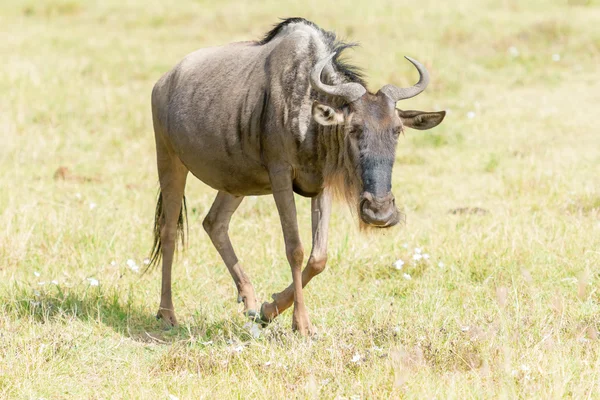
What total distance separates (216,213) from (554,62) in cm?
888

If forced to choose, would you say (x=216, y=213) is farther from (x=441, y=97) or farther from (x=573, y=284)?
(x=441, y=97)

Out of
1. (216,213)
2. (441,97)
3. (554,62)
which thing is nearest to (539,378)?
(216,213)

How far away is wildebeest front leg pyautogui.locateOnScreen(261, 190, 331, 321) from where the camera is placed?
5.16 m

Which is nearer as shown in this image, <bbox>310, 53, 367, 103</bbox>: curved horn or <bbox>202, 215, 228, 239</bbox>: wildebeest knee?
<bbox>310, 53, 367, 103</bbox>: curved horn

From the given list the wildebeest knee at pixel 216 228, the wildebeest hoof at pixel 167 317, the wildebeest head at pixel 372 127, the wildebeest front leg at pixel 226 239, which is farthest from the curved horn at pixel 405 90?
the wildebeest hoof at pixel 167 317

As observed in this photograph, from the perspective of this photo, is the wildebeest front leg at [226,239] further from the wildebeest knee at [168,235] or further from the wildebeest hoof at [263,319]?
the wildebeest hoof at [263,319]

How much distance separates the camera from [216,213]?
629 cm

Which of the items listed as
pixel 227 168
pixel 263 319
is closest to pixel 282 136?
pixel 227 168

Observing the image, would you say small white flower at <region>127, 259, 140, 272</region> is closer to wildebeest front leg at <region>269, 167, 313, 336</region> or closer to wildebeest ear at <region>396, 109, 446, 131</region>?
wildebeest front leg at <region>269, 167, 313, 336</region>

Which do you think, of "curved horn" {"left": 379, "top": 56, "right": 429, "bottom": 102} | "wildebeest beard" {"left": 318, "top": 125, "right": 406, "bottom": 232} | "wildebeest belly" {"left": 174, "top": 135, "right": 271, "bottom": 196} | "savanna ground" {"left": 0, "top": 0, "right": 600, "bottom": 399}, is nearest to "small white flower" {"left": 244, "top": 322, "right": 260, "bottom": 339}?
"savanna ground" {"left": 0, "top": 0, "right": 600, "bottom": 399}

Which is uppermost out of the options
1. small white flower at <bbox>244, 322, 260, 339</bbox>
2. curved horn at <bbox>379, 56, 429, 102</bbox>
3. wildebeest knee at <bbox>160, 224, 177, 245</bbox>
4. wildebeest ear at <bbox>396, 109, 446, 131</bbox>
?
curved horn at <bbox>379, 56, 429, 102</bbox>

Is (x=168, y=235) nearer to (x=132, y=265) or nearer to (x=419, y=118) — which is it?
(x=132, y=265)

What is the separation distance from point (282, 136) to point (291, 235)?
0.57 metres

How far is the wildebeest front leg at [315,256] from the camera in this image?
5.16 meters
